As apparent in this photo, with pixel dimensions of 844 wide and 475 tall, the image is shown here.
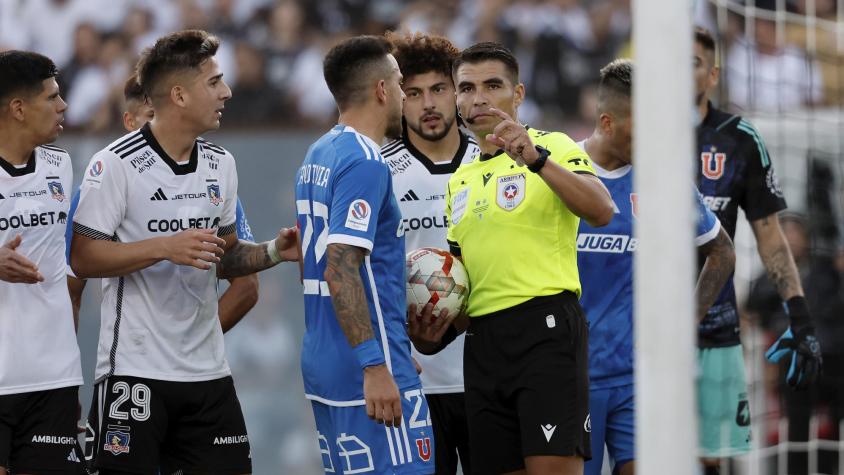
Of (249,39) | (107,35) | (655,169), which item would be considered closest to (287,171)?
(249,39)

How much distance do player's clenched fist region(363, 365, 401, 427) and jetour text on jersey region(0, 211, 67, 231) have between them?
1.81 m

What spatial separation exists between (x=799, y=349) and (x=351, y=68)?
2.85m

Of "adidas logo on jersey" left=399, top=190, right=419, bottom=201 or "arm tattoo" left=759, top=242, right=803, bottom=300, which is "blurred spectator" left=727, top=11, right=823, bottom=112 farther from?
"adidas logo on jersey" left=399, top=190, right=419, bottom=201

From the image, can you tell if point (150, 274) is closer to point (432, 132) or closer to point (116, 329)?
point (116, 329)

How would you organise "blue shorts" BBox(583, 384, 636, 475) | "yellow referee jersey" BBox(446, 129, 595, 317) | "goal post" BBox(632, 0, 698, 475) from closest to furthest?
"goal post" BBox(632, 0, 698, 475) → "yellow referee jersey" BBox(446, 129, 595, 317) → "blue shorts" BBox(583, 384, 636, 475)

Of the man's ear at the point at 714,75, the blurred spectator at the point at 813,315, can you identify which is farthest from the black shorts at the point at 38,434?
the blurred spectator at the point at 813,315

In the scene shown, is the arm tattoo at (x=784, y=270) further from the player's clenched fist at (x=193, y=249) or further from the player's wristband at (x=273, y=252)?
the player's clenched fist at (x=193, y=249)

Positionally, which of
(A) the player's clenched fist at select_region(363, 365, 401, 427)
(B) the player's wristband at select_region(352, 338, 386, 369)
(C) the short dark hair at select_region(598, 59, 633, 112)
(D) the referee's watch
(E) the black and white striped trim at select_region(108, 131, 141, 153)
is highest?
(C) the short dark hair at select_region(598, 59, 633, 112)

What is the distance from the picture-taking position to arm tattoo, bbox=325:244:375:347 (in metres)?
5.07

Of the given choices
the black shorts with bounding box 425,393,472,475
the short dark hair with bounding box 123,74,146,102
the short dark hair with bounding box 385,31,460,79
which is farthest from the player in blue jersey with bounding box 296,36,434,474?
the short dark hair with bounding box 123,74,146,102

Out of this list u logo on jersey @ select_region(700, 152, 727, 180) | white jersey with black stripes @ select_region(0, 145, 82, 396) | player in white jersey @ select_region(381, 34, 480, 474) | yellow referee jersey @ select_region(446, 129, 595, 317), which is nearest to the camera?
yellow referee jersey @ select_region(446, 129, 595, 317)

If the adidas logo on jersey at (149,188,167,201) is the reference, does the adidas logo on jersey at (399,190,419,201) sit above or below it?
above

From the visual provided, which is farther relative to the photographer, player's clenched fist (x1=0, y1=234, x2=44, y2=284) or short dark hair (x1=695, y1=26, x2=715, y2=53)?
short dark hair (x1=695, y1=26, x2=715, y2=53)

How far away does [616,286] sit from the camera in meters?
6.23
